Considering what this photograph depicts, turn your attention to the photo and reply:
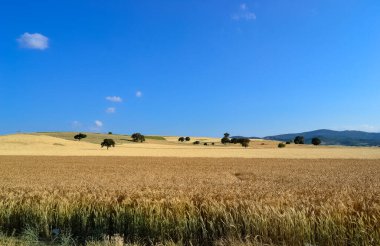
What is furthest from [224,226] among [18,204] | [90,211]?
[18,204]

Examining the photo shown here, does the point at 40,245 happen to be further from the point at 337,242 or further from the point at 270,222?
the point at 337,242

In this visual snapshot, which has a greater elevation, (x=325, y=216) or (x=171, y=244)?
(x=325, y=216)

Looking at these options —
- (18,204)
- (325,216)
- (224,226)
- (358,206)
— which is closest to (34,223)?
(18,204)

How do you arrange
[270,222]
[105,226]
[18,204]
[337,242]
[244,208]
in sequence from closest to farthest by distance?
[337,242], [270,222], [244,208], [105,226], [18,204]

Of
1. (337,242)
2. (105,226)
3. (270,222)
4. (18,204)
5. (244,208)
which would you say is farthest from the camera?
(18,204)

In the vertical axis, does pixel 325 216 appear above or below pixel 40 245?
above

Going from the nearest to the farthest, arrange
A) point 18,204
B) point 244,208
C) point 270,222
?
1. point 270,222
2. point 244,208
3. point 18,204

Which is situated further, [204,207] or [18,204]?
[18,204]

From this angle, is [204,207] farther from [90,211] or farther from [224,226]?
[90,211]

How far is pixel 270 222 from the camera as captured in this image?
8.54 m

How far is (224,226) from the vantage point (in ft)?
29.6

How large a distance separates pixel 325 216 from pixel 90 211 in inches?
249

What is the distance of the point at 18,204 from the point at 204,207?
233 inches

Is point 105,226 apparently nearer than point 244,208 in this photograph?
No
